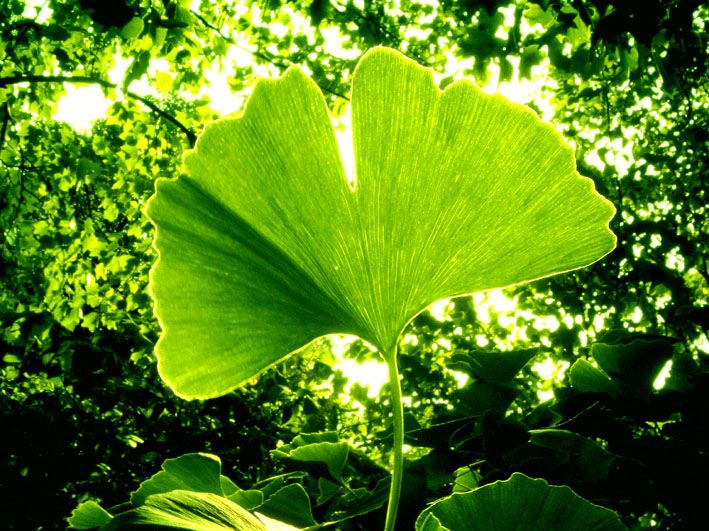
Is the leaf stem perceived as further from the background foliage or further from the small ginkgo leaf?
the background foliage

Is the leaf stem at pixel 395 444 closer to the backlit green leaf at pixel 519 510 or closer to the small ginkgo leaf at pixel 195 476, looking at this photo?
the backlit green leaf at pixel 519 510

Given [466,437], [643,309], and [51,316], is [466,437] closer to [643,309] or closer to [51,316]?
[643,309]

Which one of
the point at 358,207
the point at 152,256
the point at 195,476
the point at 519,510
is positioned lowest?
the point at 519,510

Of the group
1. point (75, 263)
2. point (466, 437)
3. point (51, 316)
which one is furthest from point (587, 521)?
point (75, 263)

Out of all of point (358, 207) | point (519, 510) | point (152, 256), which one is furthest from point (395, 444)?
point (152, 256)

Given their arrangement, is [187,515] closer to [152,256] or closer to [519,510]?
[519,510]
